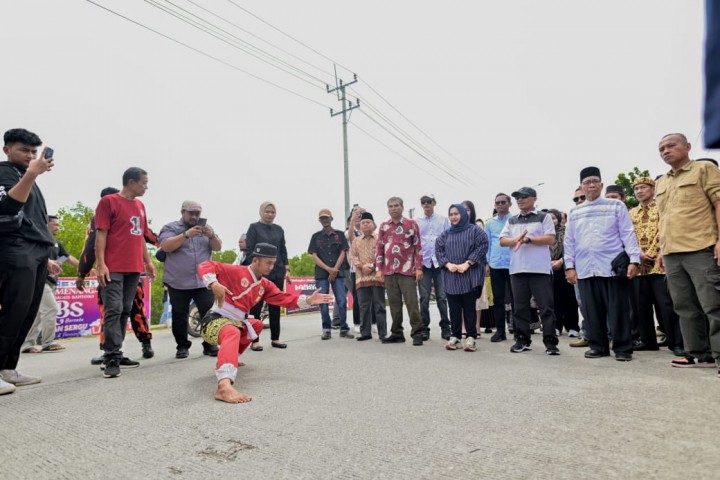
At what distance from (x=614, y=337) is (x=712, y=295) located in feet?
3.10

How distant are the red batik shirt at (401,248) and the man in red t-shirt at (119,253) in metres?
2.99

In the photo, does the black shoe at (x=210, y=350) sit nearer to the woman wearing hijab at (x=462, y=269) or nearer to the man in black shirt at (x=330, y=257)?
the man in black shirt at (x=330, y=257)

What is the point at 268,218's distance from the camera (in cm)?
556

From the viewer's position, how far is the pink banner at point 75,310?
8.12m

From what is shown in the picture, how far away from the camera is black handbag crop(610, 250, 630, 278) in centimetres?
405

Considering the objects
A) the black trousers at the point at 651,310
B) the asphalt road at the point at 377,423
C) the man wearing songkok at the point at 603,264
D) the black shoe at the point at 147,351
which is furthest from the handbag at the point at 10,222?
the black trousers at the point at 651,310

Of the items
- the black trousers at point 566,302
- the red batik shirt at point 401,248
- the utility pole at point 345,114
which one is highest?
the utility pole at point 345,114

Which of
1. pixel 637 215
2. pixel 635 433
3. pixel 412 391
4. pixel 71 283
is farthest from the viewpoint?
pixel 71 283

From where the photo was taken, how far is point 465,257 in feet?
16.8

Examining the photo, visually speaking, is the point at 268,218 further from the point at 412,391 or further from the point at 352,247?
the point at 412,391

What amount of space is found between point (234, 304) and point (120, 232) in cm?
150

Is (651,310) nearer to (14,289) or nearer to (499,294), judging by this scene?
(499,294)

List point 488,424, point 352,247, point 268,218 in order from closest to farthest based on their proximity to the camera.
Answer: point 488,424, point 268,218, point 352,247

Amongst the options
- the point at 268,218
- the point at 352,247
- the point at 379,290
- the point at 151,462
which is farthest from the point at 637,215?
the point at 151,462
